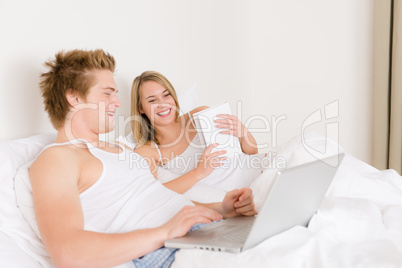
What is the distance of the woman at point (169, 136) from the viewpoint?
1.66m

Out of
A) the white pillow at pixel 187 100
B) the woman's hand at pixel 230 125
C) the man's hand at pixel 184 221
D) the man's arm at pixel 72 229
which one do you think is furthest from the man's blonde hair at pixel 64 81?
the white pillow at pixel 187 100

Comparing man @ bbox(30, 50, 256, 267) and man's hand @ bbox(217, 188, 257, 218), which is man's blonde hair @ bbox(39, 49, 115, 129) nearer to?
man @ bbox(30, 50, 256, 267)

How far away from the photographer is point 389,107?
2680mm

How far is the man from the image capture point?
2.88 feet

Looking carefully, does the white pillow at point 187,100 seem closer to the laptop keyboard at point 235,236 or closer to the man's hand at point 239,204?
the man's hand at point 239,204

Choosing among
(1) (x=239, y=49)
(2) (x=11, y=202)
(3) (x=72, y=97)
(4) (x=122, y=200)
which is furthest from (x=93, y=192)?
(1) (x=239, y=49)

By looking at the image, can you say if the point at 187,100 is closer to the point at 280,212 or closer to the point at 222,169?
the point at 222,169

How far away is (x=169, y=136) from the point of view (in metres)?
1.89

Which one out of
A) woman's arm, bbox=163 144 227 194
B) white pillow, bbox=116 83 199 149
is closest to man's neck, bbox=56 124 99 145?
woman's arm, bbox=163 144 227 194

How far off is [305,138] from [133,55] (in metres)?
0.88

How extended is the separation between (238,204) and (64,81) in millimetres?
665

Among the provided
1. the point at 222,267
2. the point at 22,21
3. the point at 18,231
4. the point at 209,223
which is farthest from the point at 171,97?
the point at 222,267

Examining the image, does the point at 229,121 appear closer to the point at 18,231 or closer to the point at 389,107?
the point at 18,231

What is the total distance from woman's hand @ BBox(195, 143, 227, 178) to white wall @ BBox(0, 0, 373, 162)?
1.61 ft
